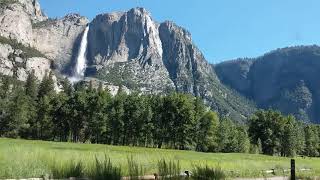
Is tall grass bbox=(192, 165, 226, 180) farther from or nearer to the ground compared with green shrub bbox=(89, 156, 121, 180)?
nearer to the ground

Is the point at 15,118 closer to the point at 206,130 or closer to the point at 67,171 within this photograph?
the point at 206,130

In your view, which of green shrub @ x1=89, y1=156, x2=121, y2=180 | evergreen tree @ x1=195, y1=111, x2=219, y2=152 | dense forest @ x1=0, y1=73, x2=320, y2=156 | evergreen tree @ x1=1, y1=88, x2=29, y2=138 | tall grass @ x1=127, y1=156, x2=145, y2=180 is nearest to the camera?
tall grass @ x1=127, y1=156, x2=145, y2=180

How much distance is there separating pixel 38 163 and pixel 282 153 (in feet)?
409

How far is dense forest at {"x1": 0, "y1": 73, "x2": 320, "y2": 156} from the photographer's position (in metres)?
110

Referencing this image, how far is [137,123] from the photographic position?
11319cm

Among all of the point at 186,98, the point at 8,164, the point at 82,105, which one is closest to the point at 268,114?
the point at 186,98

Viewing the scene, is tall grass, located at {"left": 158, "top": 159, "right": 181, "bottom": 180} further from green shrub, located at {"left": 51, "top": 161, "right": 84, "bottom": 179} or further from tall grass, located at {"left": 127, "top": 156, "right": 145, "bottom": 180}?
green shrub, located at {"left": 51, "top": 161, "right": 84, "bottom": 179}

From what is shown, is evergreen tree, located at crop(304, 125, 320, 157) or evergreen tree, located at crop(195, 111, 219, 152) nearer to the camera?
evergreen tree, located at crop(195, 111, 219, 152)

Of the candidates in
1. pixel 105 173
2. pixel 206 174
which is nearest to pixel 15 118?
pixel 206 174

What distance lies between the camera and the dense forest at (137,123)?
110m

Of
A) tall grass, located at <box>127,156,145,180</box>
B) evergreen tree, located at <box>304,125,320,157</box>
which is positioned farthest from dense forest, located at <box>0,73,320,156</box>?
tall grass, located at <box>127,156,145,180</box>

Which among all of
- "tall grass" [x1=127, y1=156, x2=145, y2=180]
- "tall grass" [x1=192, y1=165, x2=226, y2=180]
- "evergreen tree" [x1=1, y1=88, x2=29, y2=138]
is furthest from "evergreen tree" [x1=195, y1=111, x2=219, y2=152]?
"tall grass" [x1=127, y1=156, x2=145, y2=180]

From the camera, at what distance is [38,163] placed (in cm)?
1861

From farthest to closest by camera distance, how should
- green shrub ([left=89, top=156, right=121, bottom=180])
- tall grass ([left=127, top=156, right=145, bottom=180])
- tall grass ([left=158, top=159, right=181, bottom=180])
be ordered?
green shrub ([left=89, top=156, right=121, bottom=180]) → tall grass ([left=127, top=156, right=145, bottom=180]) → tall grass ([left=158, top=159, right=181, bottom=180])
